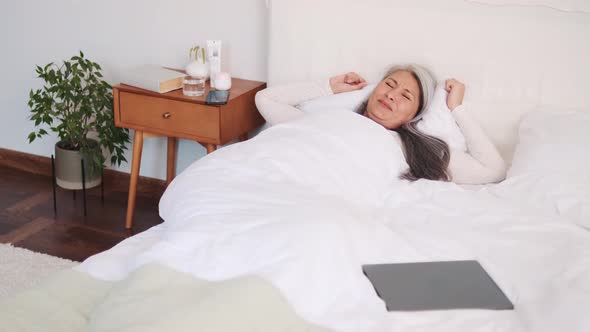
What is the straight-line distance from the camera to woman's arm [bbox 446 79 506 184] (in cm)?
199

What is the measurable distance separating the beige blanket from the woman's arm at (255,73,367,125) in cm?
118

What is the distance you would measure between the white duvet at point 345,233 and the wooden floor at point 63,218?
100cm

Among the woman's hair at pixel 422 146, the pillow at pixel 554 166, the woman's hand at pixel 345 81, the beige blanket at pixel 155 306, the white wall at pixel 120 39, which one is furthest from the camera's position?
the white wall at pixel 120 39

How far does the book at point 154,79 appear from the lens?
233 cm

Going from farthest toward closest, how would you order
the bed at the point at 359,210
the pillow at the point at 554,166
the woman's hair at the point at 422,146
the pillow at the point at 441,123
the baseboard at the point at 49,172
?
the baseboard at the point at 49,172 < the pillow at the point at 441,123 < the woman's hair at the point at 422,146 < the pillow at the point at 554,166 < the bed at the point at 359,210

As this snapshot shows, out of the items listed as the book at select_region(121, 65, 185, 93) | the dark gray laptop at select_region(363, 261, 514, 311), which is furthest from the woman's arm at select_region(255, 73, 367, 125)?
the dark gray laptop at select_region(363, 261, 514, 311)

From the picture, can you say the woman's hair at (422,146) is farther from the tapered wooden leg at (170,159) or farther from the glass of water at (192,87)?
the tapered wooden leg at (170,159)

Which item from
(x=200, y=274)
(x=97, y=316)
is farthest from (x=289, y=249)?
(x=97, y=316)

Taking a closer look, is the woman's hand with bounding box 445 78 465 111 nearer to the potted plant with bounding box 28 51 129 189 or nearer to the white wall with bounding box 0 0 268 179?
the white wall with bounding box 0 0 268 179

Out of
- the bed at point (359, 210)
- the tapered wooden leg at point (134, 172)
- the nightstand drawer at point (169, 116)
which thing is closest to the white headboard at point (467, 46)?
the bed at point (359, 210)

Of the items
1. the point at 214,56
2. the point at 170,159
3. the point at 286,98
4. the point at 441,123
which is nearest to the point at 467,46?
the point at 441,123

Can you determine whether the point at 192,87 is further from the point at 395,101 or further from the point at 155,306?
the point at 155,306

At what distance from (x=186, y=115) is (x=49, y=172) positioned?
3.73ft

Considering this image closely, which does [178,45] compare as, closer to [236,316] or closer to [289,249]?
[289,249]
